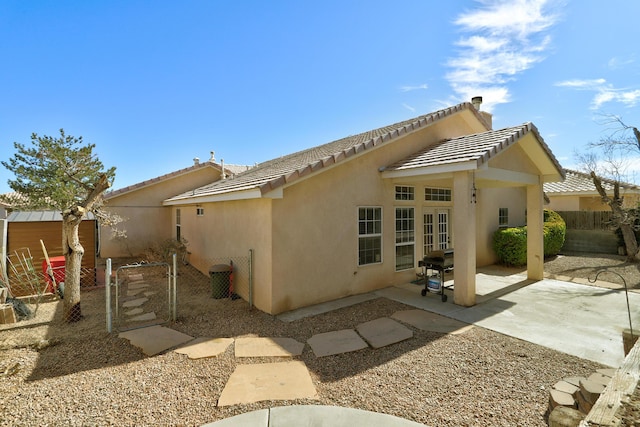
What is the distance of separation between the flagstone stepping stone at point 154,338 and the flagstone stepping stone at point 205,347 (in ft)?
0.82

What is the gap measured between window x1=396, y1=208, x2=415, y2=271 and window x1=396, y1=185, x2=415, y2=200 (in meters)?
0.38

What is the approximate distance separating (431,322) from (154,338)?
566cm

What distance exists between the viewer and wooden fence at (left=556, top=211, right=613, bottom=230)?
611 inches

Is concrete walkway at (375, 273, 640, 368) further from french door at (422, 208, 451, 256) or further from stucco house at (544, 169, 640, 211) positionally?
stucco house at (544, 169, 640, 211)

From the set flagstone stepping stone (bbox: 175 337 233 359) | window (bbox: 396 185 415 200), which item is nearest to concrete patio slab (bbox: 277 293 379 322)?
flagstone stepping stone (bbox: 175 337 233 359)

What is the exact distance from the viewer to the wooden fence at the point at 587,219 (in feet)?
50.9

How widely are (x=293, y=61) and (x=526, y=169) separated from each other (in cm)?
914

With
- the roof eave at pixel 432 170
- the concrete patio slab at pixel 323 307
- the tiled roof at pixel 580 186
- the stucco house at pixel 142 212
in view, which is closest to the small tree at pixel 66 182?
the concrete patio slab at pixel 323 307

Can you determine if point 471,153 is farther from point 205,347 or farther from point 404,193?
point 205,347

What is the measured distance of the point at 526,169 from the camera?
9.77 m

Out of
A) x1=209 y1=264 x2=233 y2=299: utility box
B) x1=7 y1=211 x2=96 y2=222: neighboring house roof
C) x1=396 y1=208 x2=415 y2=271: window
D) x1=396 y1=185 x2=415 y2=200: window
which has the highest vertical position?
x1=396 y1=185 x2=415 y2=200: window

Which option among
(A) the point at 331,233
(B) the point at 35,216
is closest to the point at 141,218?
(B) the point at 35,216

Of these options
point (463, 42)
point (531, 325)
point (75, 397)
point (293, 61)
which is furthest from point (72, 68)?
point (531, 325)

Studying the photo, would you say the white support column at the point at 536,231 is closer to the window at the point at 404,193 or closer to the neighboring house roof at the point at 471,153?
the neighboring house roof at the point at 471,153
